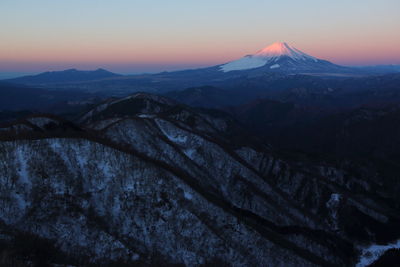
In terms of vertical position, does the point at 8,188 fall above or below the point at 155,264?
above

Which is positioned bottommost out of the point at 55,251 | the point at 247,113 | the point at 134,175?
the point at 247,113

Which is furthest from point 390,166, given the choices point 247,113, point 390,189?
point 247,113

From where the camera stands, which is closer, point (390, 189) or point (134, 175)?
point (134, 175)

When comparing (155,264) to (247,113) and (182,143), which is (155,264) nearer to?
(182,143)

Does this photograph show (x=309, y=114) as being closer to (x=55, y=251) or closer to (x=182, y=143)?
(x=182, y=143)

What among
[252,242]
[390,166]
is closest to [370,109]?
[390,166]

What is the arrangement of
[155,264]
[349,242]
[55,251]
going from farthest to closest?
[349,242] < [155,264] < [55,251]

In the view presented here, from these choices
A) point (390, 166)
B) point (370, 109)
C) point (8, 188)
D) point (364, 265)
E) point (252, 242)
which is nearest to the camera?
point (8, 188)
